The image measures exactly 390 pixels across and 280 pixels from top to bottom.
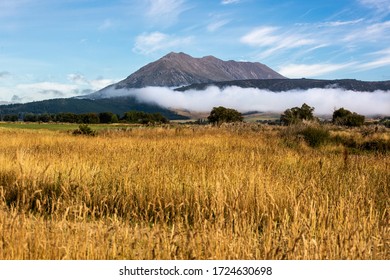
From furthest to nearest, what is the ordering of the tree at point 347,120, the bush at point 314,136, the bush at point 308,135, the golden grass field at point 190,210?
the tree at point 347,120 < the bush at point 314,136 < the bush at point 308,135 < the golden grass field at point 190,210

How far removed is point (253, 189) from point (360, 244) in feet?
9.62

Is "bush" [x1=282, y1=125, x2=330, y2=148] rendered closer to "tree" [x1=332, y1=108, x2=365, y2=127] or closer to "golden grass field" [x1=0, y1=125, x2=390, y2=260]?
"tree" [x1=332, y1=108, x2=365, y2=127]

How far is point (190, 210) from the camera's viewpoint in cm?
691

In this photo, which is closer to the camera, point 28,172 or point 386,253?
point 386,253

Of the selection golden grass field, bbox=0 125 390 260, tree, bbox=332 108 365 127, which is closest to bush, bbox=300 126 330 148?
tree, bbox=332 108 365 127

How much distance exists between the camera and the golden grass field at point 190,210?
4.21m

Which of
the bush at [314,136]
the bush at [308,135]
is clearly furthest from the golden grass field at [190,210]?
the bush at [314,136]

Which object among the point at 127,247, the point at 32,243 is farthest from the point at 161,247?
the point at 32,243

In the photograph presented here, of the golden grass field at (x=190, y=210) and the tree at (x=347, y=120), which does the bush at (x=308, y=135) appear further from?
the golden grass field at (x=190, y=210)

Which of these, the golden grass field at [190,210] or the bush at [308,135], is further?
the bush at [308,135]

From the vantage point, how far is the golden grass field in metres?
4.21
